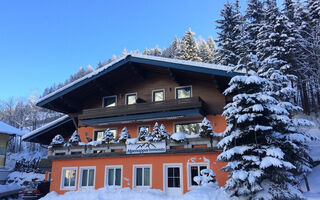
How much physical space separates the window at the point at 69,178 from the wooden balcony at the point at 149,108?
490 cm

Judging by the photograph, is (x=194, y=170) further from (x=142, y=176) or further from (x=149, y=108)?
(x=149, y=108)

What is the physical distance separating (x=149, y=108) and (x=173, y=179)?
615 cm

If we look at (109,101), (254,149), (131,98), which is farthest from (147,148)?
(109,101)

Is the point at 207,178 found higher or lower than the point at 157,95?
lower

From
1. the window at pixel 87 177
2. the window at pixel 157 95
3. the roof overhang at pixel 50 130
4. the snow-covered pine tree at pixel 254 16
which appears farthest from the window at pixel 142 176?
the snow-covered pine tree at pixel 254 16

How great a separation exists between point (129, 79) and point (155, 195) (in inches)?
449

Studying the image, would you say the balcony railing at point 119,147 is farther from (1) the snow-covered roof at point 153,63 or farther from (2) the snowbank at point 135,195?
(1) the snow-covered roof at point 153,63

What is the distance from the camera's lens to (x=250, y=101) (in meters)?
9.20

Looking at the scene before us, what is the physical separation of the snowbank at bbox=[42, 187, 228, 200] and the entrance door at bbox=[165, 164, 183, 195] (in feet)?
1.57

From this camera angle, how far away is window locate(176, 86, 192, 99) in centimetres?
→ 1858

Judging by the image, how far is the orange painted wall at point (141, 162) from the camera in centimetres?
1213

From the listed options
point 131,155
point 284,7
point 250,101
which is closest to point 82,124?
point 131,155

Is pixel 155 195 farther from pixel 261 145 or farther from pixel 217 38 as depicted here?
pixel 217 38

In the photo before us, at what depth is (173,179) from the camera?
12758 millimetres
